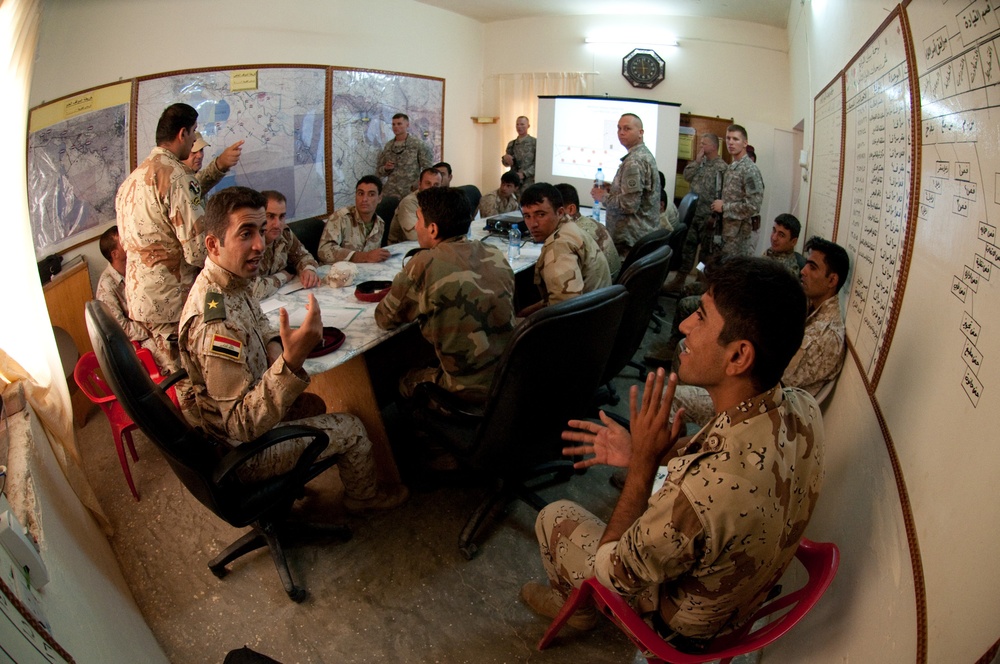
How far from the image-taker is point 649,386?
1263 millimetres

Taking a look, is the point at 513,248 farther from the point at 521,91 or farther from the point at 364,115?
the point at 521,91

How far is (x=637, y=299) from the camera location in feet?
8.13

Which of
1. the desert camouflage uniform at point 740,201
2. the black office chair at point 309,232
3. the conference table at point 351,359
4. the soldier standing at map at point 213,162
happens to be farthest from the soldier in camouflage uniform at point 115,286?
the desert camouflage uniform at point 740,201

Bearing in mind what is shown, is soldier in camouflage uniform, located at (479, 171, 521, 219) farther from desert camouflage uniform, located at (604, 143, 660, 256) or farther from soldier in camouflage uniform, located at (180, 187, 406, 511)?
soldier in camouflage uniform, located at (180, 187, 406, 511)

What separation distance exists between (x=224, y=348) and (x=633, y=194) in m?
3.58

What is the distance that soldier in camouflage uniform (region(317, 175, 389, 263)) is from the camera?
324cm

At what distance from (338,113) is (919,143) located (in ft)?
16.9

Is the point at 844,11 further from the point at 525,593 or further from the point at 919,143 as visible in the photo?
the point at 525,593

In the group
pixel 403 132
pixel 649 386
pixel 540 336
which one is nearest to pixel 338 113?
pixel 403 132

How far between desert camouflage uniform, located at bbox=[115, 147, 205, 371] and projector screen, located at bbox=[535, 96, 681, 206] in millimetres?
5020

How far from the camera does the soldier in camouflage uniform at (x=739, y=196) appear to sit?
496cm

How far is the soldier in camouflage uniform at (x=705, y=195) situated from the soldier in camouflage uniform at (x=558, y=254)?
2983 millimetres

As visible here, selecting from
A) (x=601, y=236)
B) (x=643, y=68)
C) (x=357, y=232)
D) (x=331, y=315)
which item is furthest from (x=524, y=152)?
(x=331, y=315)

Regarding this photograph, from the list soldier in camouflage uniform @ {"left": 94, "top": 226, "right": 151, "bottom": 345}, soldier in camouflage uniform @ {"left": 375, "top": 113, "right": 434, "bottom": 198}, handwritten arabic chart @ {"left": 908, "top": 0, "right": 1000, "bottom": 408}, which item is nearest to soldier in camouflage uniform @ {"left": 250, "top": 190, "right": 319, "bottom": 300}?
soldier in camouflage uniform @ {"left": 94, "top": 226, "right": 151, "bottom": 345}
